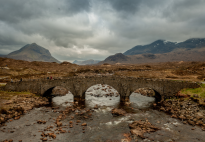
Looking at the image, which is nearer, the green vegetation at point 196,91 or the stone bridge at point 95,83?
the green vegetation at point 196,91

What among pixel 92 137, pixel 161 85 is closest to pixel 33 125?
pixel 92 137

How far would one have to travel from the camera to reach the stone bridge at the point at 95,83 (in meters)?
29.8

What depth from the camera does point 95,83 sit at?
32.3m

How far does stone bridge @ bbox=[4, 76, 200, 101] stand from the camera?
97.7 feet

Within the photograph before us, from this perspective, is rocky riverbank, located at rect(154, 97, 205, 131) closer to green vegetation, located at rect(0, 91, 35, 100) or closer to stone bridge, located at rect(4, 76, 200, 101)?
stone bridge, located at rect(4, 76, 200, 101)

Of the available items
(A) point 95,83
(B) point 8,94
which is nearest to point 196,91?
(A) point 95,83

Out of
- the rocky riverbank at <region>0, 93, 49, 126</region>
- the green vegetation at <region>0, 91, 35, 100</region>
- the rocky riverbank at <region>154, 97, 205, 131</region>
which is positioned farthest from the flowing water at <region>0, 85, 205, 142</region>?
the green vegetation at <region>0, 91, 35, 100</region>

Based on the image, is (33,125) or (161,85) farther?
(161,85)

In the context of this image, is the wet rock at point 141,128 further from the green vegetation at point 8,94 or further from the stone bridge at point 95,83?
the green vegetation at point 8,94

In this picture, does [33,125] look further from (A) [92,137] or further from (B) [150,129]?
(B) [150,129]

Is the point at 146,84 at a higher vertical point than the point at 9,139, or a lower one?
higher

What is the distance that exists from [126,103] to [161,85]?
9437 mm

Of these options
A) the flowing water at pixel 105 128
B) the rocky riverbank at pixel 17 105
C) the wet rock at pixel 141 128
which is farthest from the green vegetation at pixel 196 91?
the rocky riverbank at pixel 17 105

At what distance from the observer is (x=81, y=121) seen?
21641 millimetres
